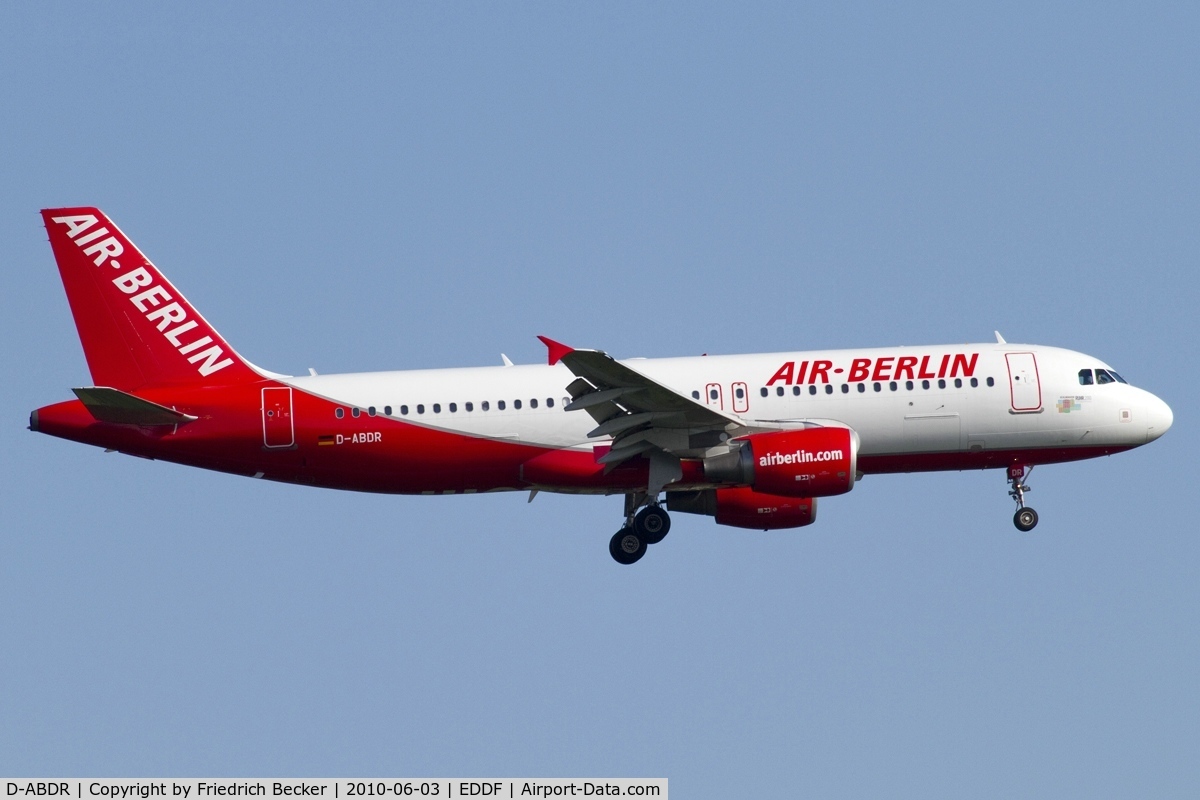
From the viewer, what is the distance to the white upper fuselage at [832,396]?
4891 cm

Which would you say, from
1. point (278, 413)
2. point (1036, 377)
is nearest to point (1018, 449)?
point (1036, 377)

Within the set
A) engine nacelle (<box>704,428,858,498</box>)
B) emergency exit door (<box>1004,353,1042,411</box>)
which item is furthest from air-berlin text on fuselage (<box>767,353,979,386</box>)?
engine nacelle (<box>704,428,858,498</box>)

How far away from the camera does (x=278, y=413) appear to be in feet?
160

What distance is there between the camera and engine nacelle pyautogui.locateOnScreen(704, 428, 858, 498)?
4719cm

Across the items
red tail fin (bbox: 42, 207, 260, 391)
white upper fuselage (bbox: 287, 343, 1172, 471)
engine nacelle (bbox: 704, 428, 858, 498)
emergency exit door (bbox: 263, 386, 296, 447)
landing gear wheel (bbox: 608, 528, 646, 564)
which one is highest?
red tail fin (bbox: 42, 207, 260, 391)

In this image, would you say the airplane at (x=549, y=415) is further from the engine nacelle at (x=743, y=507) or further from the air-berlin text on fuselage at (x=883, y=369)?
the engine nacelle at (x=743, y=507)

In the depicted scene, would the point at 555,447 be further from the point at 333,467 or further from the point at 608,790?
the point at 608,790

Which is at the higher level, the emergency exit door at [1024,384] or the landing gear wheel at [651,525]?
the emergency exit door at [1024,384]

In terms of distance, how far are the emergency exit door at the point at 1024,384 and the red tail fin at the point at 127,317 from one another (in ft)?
65.4

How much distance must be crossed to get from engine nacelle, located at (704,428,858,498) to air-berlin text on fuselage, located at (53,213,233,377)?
13.9 m

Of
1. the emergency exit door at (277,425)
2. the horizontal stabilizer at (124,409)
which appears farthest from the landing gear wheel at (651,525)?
the horizontal stabilizer at (124,409)

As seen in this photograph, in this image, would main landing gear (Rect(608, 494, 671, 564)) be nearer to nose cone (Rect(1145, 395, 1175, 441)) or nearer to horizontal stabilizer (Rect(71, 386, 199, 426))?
horizontal stabilizer (Rect(71, 386, 199, 426))

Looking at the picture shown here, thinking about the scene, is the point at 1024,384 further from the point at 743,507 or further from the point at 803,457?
the point at 743,507

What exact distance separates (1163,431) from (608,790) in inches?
848
